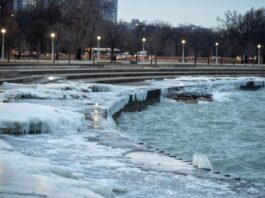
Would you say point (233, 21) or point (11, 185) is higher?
point (233, 21)

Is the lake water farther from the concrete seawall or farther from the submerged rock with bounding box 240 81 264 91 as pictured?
the submerged rock with bounding box 240 81 264 91

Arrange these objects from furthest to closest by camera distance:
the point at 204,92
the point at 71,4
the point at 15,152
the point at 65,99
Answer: the point at 71,4 → the point at 204,92 → the point at 65,99 → the point at 15,152

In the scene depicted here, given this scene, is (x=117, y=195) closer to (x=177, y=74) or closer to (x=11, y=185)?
(x=11, y=185)

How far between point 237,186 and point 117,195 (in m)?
2.24

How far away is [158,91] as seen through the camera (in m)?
31.8

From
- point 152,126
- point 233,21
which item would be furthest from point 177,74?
point 233,21

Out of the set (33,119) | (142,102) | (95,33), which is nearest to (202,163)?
(33,119)

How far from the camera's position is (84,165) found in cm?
998

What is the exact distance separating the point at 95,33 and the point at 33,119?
Result: 192 feet

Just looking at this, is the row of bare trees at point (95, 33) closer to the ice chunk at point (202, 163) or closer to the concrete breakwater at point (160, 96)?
the concrete breakwater at point (160, 96)

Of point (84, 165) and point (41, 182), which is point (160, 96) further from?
point (41, 182)

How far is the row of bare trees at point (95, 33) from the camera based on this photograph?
225 ft

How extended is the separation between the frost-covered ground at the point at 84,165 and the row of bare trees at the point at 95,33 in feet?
145

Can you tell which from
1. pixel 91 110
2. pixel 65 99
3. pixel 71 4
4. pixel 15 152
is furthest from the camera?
pixel 71 4
